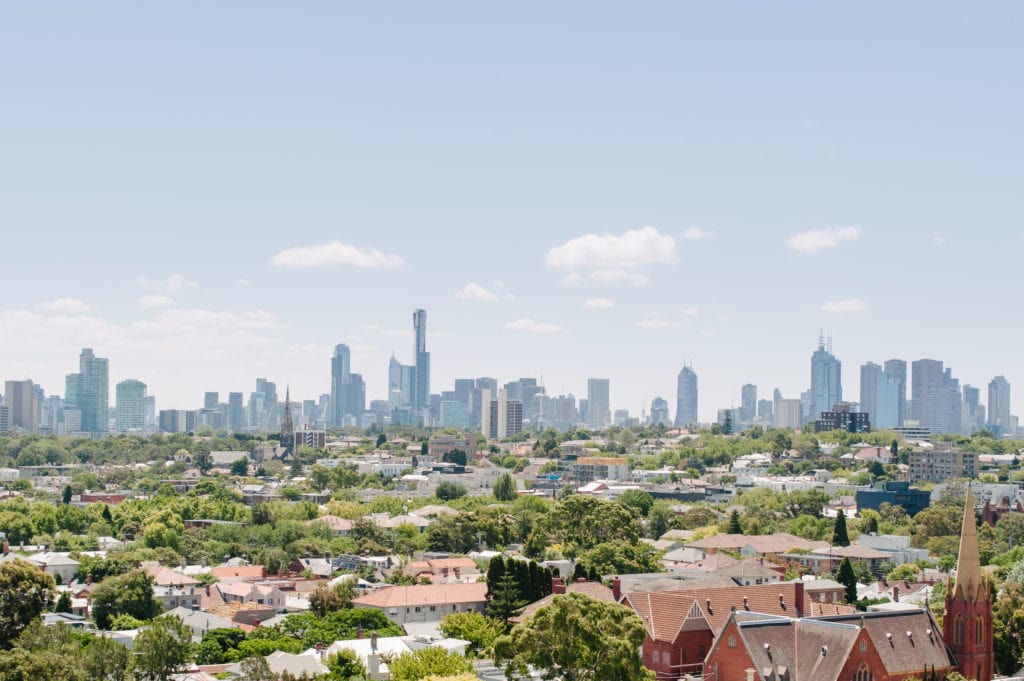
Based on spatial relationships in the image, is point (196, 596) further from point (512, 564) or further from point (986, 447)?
point (986, 447)

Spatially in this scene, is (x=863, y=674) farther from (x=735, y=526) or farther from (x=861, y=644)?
(x=735, y=526)

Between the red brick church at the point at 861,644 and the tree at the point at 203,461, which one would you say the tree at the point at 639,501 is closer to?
the red brick church at the point at 861,644

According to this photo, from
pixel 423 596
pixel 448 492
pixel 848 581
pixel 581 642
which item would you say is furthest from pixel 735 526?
pixel 581 642

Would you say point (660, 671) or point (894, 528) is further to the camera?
point (894, 528)

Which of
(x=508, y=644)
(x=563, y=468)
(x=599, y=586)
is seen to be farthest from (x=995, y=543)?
(x=563, y=468)

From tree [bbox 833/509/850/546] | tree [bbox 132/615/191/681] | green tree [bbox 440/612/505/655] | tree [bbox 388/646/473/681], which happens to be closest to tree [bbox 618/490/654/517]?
tree [bbox 833/509/850/546]

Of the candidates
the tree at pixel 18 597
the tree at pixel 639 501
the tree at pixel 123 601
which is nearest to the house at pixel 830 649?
the tree at pixel 18 597

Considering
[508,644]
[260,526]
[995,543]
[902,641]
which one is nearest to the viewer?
[508,644]
